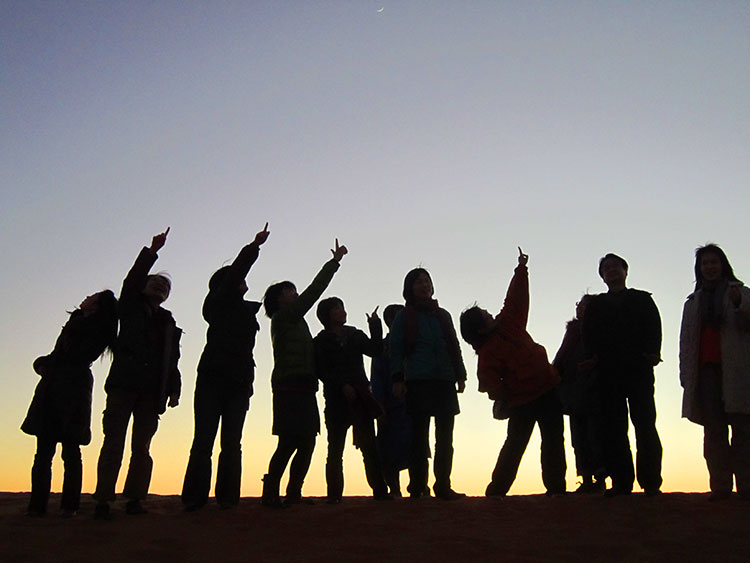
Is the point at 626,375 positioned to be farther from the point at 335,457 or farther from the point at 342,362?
the point at 335,457

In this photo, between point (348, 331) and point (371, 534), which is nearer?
point (371, 534)

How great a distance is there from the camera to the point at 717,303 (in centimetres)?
683

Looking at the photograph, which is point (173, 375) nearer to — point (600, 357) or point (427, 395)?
point (427, 395)

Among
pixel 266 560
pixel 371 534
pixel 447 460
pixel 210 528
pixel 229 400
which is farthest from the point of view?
pixel 447 460

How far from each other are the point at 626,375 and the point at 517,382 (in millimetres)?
1039

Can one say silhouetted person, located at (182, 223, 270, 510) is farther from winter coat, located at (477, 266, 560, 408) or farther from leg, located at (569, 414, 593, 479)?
leg, located at (569, 414, 593, 479)

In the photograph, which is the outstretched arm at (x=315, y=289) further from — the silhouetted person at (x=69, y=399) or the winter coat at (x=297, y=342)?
the silhouetted person at (x=69, y=399)

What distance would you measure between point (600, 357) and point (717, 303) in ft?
3.63

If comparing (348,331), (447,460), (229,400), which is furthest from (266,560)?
(348,331)

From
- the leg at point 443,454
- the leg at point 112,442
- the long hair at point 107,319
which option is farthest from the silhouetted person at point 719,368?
the long hair at point 107,319

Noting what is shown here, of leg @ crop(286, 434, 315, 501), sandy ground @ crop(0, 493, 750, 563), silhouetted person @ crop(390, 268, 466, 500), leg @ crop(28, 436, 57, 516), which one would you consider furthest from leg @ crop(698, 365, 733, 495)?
leg @ crop(28, 436, 57, 516)

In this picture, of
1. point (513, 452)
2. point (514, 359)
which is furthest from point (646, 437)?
point (514, 359)

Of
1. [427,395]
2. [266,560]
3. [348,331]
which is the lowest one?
[266,560]

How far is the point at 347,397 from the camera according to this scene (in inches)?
299
